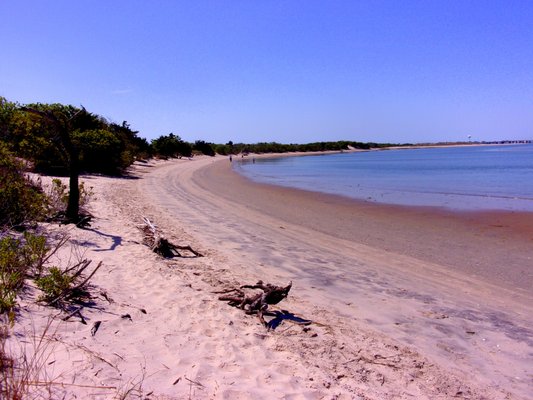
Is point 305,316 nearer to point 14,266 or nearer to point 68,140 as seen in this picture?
point 14,266

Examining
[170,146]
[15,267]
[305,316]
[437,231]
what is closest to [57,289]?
[15,267]

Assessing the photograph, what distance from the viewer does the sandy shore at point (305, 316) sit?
3207 mm

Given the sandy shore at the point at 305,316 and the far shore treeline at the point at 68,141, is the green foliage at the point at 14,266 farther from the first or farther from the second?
the far shore treeline at the point at 68,141

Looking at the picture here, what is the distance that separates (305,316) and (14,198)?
488 cm

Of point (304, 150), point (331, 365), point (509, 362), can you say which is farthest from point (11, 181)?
point (304, 150)

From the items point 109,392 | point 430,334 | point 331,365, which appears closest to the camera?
point 109,392

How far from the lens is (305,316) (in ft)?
16.3

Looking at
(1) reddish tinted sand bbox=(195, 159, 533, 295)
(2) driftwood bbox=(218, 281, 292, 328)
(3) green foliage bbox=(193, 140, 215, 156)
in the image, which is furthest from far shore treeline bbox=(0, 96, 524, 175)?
(3) green foliage bbox=(193, 140, 215, 156)

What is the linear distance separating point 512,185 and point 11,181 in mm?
23404

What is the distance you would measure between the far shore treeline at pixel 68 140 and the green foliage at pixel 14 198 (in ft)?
0.94

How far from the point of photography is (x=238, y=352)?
148 inches

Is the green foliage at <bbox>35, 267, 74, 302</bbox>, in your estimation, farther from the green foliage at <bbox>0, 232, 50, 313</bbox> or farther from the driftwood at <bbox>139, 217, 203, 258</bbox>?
the driftwood at <bbox>139, 217, 203, 258</bbox>

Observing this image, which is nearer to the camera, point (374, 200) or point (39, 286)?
point (39, 286)

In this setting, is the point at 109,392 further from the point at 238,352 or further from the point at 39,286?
the point at 39,286
